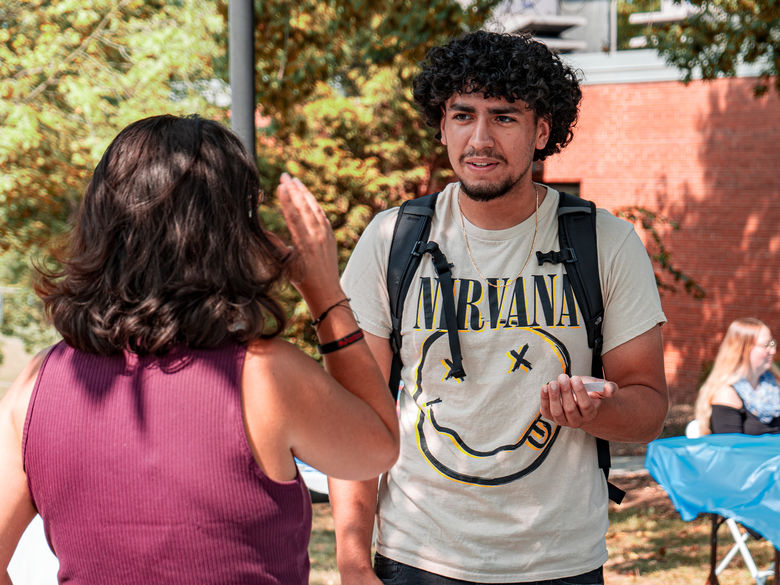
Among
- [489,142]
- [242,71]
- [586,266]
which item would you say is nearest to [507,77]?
[489,142]

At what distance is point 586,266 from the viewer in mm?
2117

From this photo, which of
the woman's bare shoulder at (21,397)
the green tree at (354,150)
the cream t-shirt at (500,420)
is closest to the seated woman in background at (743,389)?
the cream t-shirt at (500,420)

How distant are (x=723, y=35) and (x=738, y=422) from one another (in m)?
4.16

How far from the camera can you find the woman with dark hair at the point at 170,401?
4.43 ft

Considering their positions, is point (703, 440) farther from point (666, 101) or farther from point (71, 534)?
point (666, 101)

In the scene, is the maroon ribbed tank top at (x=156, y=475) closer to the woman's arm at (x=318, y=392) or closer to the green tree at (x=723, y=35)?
the woman's arm at (x=318, y=392)

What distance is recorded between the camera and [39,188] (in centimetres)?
1234

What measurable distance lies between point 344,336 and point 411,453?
0.69 meters

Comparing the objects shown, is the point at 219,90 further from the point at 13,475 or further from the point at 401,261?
the point at 13,475

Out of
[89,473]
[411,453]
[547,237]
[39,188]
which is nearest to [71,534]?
[89,473]

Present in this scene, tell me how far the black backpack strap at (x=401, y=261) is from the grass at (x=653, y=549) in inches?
176

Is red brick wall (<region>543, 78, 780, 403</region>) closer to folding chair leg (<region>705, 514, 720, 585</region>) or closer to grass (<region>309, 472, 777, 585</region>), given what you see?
grass (<region>309, 472, 777, 585</region>)

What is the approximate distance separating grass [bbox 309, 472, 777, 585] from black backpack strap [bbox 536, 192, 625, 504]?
454 cm

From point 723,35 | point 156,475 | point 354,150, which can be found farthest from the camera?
point 354,150
